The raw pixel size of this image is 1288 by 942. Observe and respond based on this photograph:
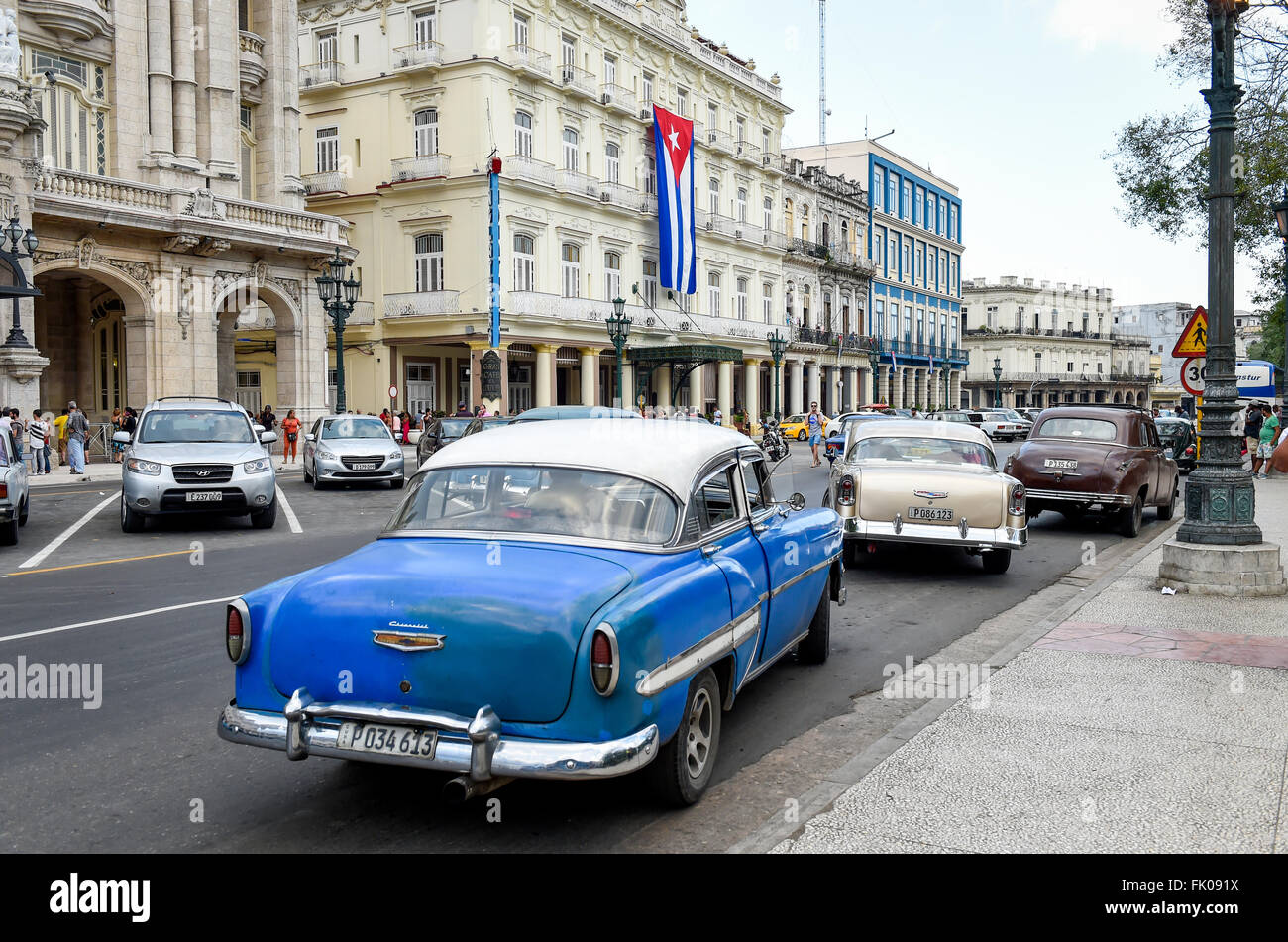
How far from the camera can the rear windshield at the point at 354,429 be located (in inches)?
864

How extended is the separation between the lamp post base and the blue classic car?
18.8 ft

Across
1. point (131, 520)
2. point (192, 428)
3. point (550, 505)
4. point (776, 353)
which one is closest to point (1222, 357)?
point (550, 505)

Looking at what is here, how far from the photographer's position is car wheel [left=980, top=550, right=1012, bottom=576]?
1110 cm

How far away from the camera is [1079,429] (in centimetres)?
1513

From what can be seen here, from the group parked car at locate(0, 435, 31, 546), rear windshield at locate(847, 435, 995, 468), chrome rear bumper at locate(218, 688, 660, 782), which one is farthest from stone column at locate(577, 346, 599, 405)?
chrome rear bumper at locate(218, 688, 660, 782)

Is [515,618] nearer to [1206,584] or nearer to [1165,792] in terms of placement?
[1165,792]

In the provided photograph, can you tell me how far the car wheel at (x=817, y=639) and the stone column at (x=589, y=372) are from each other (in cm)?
3467

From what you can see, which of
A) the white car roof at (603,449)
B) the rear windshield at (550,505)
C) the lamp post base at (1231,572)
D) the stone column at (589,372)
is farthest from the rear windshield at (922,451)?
the stone column at (589,372)

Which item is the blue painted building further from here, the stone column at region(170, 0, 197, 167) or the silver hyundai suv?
the silver hyundai suv

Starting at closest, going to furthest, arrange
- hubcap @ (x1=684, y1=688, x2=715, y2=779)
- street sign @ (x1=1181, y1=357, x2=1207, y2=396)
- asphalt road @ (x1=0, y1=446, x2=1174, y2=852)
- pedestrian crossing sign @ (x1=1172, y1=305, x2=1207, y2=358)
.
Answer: asphalt road @ (x1=0, y1=446, x2=1174, y2=852) → hubcap @ (x1=684, y1=688, x2=715, y2=779) → pedestrian crossing sign @ (x1=1172, y1=305, x2=1207, y2=358) → street sign @ (x1=1181, y1=357, x2=1207, y2=396)

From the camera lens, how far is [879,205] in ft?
234

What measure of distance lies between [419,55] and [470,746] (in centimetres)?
3859

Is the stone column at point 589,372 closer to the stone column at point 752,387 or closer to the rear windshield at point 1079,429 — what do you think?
the stone column at point 752,387
